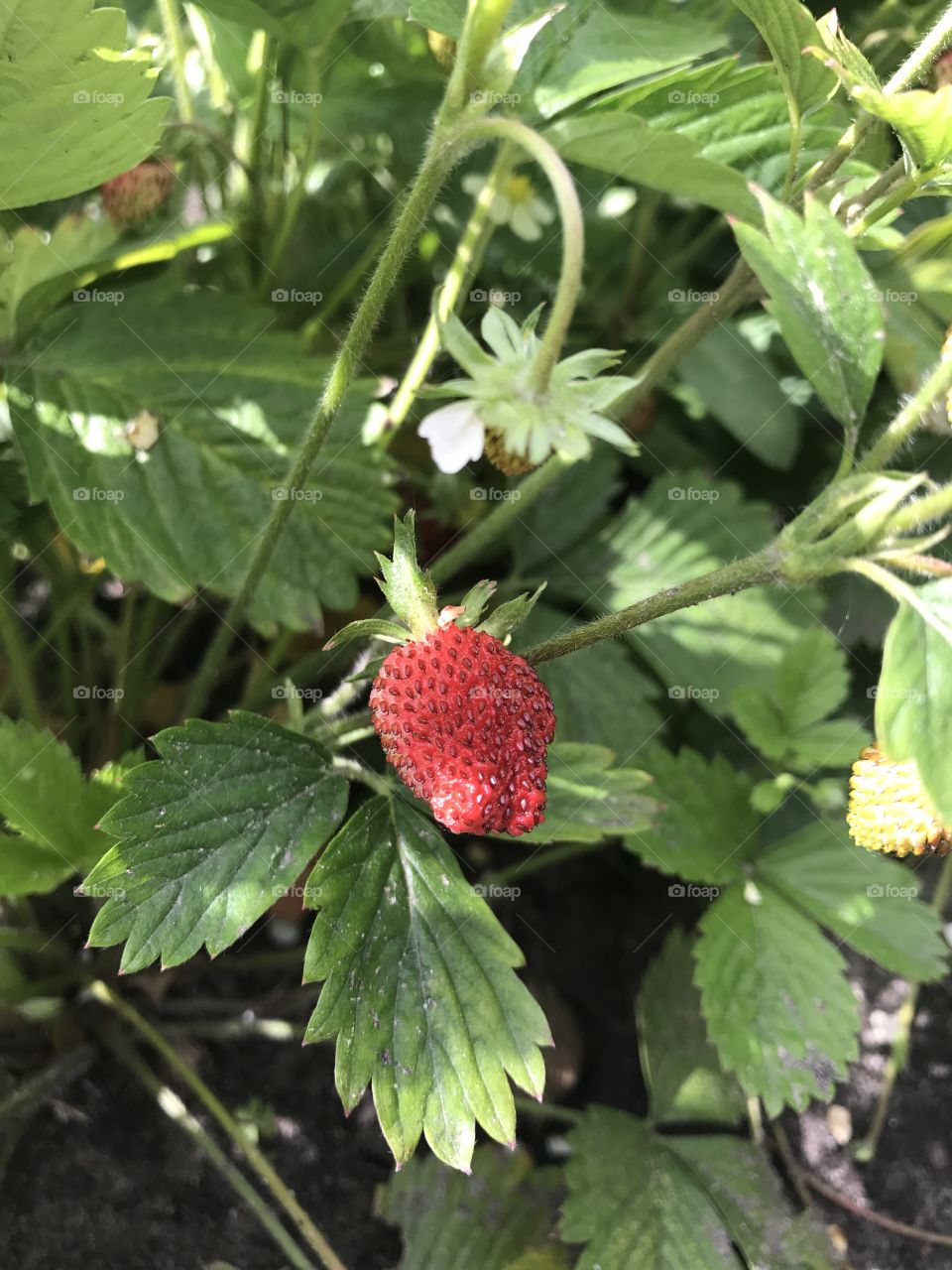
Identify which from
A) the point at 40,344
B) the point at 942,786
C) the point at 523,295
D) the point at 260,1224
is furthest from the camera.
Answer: the point at 523,295

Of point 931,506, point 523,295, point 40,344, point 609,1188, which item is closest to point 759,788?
point 609,1188

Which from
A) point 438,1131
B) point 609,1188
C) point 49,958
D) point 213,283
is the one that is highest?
point 213,283

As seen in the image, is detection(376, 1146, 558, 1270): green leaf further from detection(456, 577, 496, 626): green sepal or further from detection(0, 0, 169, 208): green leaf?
detection(0, 0, 169, 208): green leaf

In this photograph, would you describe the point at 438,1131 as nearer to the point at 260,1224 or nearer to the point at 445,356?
the point at 260,1224

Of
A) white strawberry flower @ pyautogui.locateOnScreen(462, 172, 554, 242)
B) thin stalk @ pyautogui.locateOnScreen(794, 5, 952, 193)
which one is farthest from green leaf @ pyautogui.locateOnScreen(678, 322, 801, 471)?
→ thin stalk @ pyautogui.locateOnScreen(794, 5, 952, 193)

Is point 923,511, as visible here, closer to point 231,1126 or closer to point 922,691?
point 922,691

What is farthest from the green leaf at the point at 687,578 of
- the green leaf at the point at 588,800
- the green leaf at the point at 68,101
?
the green leaf at the point at 68,101

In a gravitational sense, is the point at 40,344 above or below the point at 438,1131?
above
